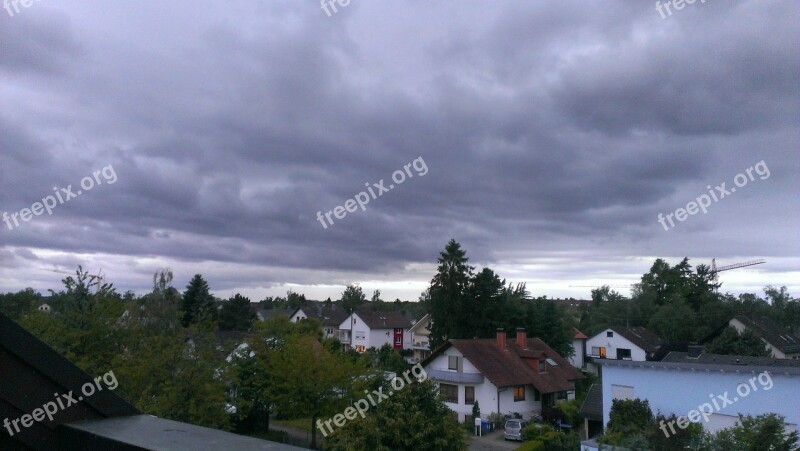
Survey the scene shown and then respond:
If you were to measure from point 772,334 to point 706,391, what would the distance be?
34789mm

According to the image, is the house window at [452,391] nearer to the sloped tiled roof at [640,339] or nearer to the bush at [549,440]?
the bush at [549,440]

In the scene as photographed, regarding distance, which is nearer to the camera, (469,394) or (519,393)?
(469,394)

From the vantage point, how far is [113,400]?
7.25 ft

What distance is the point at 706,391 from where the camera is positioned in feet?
66.6

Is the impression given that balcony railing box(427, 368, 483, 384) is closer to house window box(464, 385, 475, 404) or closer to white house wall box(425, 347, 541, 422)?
white house wall box(425, 347, 541, 422)

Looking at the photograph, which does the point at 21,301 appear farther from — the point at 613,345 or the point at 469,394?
the point at 613,345

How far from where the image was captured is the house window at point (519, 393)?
3597 cm

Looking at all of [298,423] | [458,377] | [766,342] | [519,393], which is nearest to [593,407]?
[519,393]

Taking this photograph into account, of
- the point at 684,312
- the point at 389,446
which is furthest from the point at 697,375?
the point at 684,312

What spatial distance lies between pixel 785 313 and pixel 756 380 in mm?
79678

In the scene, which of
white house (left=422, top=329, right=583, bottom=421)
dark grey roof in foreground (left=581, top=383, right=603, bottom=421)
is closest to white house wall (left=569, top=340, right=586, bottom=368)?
white house (left=422, top=329, right=583, bottom=421)

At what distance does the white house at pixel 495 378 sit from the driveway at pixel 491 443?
3025 millimetres

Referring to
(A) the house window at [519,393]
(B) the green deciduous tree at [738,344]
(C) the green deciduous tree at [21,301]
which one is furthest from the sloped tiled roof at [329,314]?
(C) the green deciduous tree at [21,301]

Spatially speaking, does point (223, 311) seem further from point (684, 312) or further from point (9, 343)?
point (9, 343)
